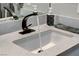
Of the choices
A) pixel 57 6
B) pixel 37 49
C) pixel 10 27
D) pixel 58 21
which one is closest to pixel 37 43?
pixel 37 49

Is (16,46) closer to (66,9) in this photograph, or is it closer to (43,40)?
(43,40)

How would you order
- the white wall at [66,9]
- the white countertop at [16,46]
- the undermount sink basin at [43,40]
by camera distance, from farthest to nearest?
1. the white wall at [66,9]
2. the undermount sink basin at [43,40]
3. the white countertop at [16,46]

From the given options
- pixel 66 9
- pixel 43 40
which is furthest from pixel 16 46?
pixel 66 9

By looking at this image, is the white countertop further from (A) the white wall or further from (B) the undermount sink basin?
(A) the white wall

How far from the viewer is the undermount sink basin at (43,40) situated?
1.10 m

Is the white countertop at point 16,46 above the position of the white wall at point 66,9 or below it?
below

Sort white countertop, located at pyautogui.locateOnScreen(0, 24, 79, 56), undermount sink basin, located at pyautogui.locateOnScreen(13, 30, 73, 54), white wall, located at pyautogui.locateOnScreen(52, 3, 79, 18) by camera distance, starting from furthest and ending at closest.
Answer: white wall, located at pyautogui.locateOnScreen(52, 3, 79, 18), undermount sink basin, located at pyautogui.locateOnScreen(13, 30, 73, 54), white countertop, located at pyautogui.locateOnScreen(0, 24, 79, 56)

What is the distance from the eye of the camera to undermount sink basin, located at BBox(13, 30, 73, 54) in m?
1.10

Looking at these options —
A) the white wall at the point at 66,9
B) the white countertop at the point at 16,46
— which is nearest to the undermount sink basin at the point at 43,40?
the white countertop at the point at 16,46

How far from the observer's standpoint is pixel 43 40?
1241 mm

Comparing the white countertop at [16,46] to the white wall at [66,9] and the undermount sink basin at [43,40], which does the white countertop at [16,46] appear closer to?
the undermount sink basin at [43,40]

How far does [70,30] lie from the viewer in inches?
48.2

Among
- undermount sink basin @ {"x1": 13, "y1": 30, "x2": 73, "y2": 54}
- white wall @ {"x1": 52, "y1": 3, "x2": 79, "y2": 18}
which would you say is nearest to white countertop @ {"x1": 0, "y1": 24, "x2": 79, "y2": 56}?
undermount sink basin @ {"x1": 13, "y1": 30, "x2": 73, "y2": 54}

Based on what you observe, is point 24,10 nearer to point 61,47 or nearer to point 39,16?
point 39,16
